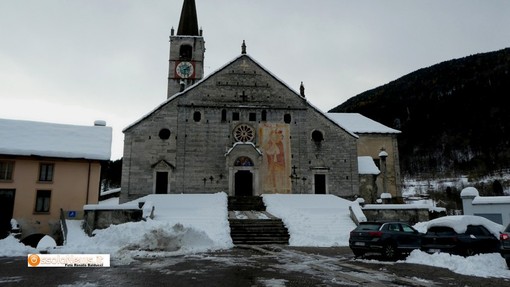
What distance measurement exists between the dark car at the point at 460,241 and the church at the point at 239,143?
61.8 ft

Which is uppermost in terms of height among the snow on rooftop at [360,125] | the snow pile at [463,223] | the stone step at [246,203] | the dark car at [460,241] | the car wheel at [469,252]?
the snow on rooftop at [360,125]

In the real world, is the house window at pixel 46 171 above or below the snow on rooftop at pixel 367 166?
below

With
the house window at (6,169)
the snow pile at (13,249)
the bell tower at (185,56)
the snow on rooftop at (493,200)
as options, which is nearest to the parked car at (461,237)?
the snow on rooftop at (493,200)

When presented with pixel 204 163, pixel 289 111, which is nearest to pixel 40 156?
pixel 204 163

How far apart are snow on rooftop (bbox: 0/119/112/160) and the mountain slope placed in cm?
8590

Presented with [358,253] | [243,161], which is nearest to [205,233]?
[358,253]

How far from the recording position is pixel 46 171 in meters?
25.0

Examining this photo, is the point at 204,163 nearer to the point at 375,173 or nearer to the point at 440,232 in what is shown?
the point at 375,173

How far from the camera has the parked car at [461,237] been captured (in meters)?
13.0

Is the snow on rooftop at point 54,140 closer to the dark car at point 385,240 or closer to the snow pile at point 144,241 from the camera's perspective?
the snow pile at point 144,241

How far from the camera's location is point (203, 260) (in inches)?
508

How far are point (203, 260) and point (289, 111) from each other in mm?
22536

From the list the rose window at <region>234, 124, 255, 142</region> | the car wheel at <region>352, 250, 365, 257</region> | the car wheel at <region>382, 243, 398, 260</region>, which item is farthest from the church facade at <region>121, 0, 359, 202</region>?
the car wheel at <region>382, 243, 398, 260</region>

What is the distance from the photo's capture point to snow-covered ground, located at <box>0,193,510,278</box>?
40.5 ft
